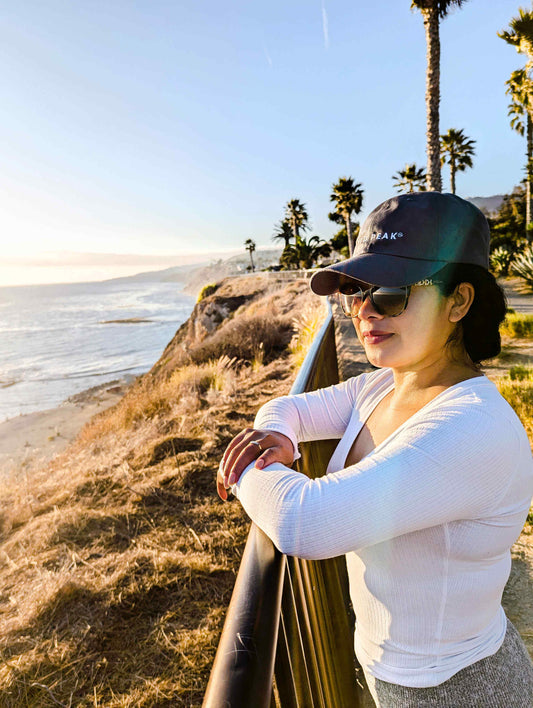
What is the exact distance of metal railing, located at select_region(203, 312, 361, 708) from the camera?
0.86m

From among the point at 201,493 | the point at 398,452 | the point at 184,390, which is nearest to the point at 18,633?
the point at 201,493

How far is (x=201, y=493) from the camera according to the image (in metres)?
4.81

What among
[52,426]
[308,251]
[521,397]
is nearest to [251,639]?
[521,397]

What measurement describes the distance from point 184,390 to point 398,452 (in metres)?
7.99

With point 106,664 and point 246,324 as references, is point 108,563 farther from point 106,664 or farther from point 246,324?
point 246,324

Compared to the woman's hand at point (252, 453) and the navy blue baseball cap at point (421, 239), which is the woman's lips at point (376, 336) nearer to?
the navy blue baseball cap at point (421, 239)

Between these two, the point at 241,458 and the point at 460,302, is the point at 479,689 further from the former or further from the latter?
the point at 460,302

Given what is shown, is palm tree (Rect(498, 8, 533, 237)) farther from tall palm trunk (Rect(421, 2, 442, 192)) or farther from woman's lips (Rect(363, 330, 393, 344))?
woman's lips (Rect(363, 330, 393, 344))

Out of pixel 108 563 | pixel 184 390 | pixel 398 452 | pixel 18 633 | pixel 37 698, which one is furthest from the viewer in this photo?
pixel 184 390

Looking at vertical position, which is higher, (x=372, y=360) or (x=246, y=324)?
(x=372, y=360)

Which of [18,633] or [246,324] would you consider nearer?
[18,633]

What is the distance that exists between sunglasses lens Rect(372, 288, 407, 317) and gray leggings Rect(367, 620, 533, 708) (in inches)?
39.4

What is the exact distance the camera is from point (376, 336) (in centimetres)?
153

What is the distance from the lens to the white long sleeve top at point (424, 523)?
1079mm
